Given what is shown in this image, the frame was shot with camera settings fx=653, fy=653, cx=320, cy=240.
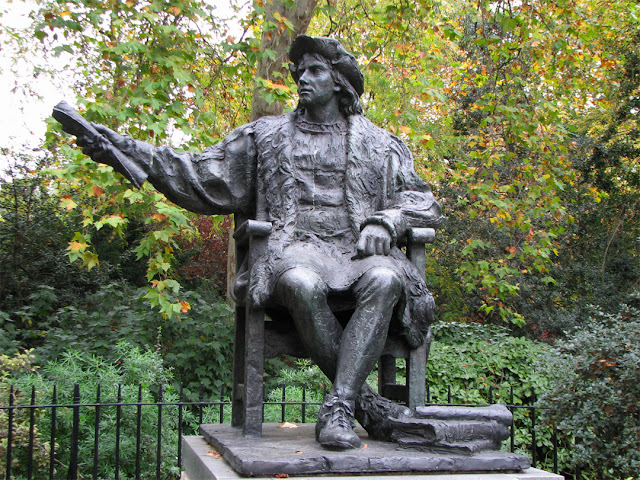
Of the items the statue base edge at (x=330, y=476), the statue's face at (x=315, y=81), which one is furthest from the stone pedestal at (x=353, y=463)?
the statue's face at (x=315, y=81)

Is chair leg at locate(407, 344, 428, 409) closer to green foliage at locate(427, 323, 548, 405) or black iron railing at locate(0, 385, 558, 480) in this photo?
black iron railing at locate(0, 385, 558, 480)

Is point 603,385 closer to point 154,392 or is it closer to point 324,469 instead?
point 324,469

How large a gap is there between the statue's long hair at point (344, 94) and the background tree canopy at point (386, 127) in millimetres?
2419

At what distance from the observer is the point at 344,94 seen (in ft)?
11.8

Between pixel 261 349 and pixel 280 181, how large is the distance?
2.92 ft

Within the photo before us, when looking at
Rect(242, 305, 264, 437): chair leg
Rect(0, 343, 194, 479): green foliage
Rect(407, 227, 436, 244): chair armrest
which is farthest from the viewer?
Rect(0, 343, 194, 479): green foliage

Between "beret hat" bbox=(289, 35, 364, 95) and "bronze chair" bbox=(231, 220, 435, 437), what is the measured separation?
3.16ft

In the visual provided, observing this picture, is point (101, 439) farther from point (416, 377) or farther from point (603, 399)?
point (603, 399)

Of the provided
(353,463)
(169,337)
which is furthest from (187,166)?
(169,337)

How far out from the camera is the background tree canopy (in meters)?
6.16

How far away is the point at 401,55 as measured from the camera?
805 cm

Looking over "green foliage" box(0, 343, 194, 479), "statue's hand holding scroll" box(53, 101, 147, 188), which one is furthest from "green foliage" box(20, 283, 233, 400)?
"statue's hand holding scroll" box(53, 101, 147, 188)

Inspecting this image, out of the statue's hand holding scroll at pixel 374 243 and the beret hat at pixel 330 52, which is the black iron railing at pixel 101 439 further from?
the beret hat at pixel 330 52

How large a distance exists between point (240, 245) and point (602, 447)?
2.91 m
